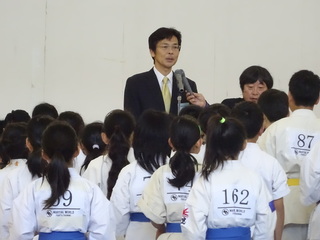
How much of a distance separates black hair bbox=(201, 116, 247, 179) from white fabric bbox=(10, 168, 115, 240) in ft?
1.75

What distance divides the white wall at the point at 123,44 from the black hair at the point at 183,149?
348 centimetres

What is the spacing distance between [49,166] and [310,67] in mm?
4386

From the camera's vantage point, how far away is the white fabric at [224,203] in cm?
353

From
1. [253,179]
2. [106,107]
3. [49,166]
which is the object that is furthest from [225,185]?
[106,107]

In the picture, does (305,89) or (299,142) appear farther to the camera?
(305,89)

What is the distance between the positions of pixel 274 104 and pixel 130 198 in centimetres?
111

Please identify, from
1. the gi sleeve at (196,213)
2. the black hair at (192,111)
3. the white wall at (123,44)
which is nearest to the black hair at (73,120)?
the black hair at (192,111)

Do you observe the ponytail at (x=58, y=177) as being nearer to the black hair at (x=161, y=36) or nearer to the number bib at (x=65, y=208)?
the number bib at (x=65, y=208)

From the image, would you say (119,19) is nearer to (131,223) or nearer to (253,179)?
(131,223)

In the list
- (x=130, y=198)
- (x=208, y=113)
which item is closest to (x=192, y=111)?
(x=208, y=113)

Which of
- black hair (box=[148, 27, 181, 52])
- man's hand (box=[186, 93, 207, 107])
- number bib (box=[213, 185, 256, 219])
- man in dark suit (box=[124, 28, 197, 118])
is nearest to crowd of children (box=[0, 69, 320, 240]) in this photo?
number bib (box=[213, 185, 256, 219])

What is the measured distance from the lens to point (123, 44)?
290 inches

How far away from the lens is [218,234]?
11.7 feet

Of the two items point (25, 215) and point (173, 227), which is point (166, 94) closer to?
point (173, 227)
